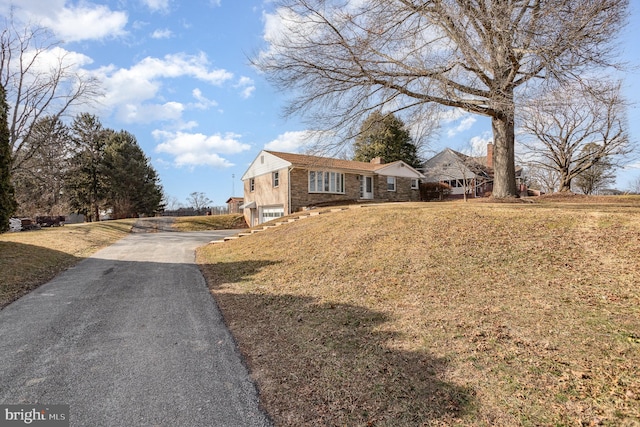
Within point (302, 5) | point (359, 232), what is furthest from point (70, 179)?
point (359, 232)

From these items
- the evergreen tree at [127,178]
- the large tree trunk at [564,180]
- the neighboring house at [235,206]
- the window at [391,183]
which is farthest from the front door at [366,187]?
the evergreen tree at [127,178]

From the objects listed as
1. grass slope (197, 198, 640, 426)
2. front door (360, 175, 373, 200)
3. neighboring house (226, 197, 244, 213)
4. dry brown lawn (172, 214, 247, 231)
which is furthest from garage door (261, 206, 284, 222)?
neighboring house (226, 197, 244, 213)

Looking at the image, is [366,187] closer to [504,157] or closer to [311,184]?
[311,184]

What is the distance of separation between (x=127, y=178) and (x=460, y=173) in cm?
3339

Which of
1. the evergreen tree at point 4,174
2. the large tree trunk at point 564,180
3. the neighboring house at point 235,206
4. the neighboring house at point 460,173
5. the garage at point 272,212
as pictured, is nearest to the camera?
the evergreen tree at point 4,174

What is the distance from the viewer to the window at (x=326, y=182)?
2175 cm

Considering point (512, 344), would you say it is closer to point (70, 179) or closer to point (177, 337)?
point (177, 337)

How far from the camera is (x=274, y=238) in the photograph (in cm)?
1263

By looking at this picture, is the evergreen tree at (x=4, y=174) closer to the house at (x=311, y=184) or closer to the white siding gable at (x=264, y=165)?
the house at (x=311, y=184)

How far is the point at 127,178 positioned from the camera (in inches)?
1341

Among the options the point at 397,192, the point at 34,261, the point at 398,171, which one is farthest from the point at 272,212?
the point at 34,261

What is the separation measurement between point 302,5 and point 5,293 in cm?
1112

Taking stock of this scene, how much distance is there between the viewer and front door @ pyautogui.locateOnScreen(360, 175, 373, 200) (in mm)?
24344

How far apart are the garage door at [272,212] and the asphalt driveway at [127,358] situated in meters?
15.0
